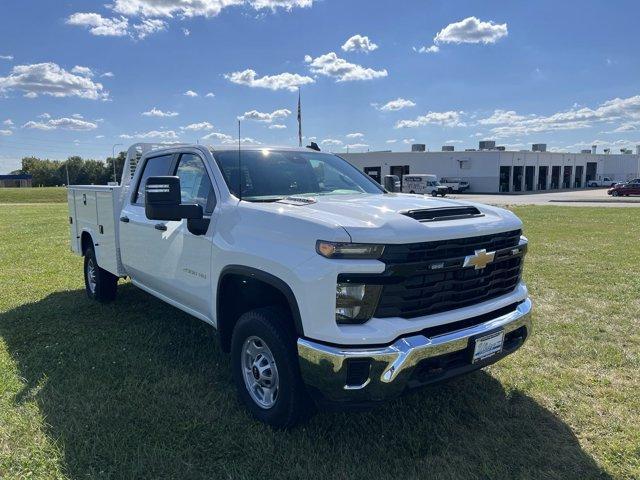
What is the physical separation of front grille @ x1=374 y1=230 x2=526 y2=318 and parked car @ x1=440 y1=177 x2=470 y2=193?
4792 cm

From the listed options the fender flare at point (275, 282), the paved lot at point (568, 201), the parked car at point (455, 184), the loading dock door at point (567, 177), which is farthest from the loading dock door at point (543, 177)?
the fender flare at point (275, 282)

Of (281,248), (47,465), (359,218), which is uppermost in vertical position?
(359,218)

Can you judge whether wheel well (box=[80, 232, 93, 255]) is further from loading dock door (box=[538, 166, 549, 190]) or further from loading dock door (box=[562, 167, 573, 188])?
loading dock door (box=[562, 167, 573, 188])

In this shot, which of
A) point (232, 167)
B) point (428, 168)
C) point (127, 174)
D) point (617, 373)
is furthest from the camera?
point (428, 168)

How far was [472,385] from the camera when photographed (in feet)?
13.4

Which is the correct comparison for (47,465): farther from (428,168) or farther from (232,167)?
(428,168)

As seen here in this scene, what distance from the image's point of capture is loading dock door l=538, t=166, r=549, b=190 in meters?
63.1

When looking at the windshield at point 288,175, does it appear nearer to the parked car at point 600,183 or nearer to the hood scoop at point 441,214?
the hood scoop at point 441,214

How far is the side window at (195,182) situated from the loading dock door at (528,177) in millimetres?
61073

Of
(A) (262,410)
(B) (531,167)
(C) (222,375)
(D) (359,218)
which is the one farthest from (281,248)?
(B) (531,167)

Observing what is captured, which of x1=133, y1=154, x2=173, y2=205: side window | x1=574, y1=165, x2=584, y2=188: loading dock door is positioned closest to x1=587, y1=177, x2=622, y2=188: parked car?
x1=574, y1=165, x2=584, y2=188: loading dock door

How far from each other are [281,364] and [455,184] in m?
52.1

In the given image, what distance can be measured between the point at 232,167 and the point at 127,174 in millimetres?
2791

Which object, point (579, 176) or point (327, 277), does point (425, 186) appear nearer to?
point (579, 176)
